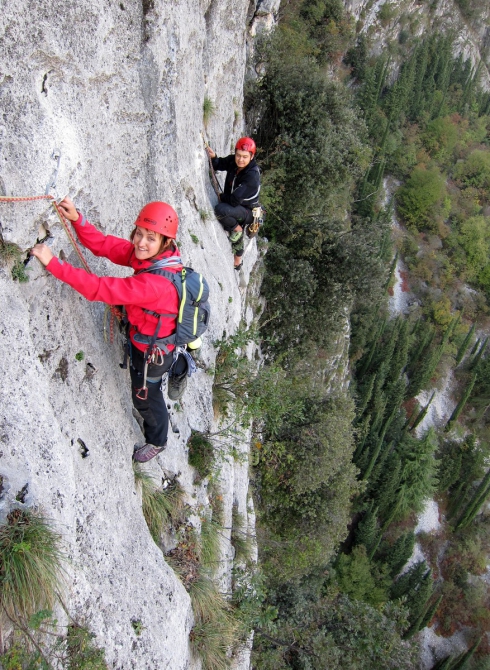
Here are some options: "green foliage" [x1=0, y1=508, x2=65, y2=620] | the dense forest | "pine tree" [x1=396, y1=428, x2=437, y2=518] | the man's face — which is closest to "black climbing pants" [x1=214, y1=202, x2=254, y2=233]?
the man's face

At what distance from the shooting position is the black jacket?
7.67 m

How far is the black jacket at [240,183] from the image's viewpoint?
767 centimetres

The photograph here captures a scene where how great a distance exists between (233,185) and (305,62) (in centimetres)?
A: 670

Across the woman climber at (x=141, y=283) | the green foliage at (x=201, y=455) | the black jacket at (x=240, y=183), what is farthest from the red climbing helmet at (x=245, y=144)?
the green foliage at (x=201, y=455)

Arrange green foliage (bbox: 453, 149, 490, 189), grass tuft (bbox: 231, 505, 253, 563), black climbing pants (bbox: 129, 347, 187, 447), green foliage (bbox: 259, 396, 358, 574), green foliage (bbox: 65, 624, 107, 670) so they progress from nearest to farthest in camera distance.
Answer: green foliage (bbox: 65, 624, 107, 670) → black climbing pants (bbox: 129, 347, 187, 447) → grass tuft (bbox: 231, 505, 253, 563) → green foliage (bbox: 259, 396, 358, 574) → green foliage (bbox: 453, 149, 490, 189)

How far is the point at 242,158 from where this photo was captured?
7.40 meters

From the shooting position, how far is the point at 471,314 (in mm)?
44750

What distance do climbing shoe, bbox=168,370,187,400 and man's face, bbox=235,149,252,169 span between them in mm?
3882

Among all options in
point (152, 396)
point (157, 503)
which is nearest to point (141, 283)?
point (152, 396)

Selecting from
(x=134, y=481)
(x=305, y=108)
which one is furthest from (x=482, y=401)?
(x=134, y=481)

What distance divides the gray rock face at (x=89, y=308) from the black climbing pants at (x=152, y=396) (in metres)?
0.20

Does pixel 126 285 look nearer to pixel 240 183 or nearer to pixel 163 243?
pixel 163 243

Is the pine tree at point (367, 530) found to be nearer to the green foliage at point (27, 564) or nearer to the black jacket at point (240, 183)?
the black jacket at point (240, 183)

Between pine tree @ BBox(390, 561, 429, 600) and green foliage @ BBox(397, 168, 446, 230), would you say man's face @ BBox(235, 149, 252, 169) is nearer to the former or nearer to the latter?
pine tree @ BBox(390, 561, 429, 600)
